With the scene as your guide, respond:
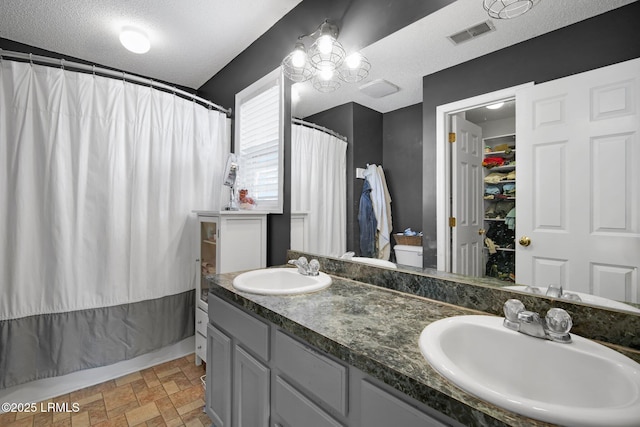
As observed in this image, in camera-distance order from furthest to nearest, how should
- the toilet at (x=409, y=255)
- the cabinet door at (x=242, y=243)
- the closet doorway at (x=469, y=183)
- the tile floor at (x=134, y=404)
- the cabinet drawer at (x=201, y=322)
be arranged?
1. the cabinet drawer at (x=201, y=322)
2. the cabinet door at (x=242, y=243)
3. the tile floor at (x=134, y=404)
4. the toilet at (x=409, y=255)
5. the closet doorway at (x=469, y=183)

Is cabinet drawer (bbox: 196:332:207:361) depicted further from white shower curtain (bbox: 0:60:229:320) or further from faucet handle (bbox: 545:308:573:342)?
faucet handle (bbox: 545:308:573:342)

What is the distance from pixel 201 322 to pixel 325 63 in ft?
6.46

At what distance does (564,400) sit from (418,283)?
537mm

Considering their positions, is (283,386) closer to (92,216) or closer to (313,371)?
(313,371)

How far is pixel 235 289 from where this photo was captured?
121cm

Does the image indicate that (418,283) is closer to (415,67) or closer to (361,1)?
(415,67)

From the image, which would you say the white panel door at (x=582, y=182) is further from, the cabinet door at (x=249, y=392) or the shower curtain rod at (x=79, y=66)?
the shower curtain rod at (x=79, y=66)

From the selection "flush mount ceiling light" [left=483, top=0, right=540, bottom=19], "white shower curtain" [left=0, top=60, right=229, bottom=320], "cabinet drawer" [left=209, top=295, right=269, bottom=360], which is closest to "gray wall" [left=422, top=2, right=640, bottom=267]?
"flush mount ceiling light" [left=483, top=0, right=540, bottom=19]

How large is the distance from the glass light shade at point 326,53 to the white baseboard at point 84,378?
92.1 inches

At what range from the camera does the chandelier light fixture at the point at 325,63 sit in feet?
4.62

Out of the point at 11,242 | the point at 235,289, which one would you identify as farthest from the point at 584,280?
the point at 11,242

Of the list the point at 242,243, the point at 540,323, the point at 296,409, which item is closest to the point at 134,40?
the point at 242,243

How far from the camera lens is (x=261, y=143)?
6.66ft

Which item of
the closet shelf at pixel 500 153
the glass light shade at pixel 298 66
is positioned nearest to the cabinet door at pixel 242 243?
the glass light shade at pixel 298 66
